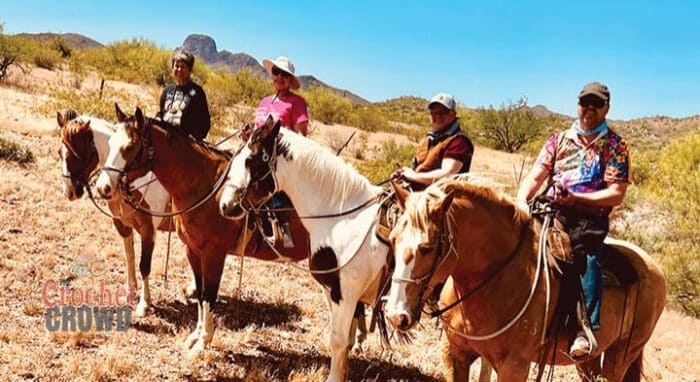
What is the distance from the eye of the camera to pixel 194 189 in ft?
16.2

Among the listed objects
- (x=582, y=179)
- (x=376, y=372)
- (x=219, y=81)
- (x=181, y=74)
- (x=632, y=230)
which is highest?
(x=219, y=81)

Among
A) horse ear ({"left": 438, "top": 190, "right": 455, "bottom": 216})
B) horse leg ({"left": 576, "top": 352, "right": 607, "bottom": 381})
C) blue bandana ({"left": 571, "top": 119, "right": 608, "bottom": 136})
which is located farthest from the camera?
horse leg ({"left": 576, "top": 352, "right": 607, "bottom": 381})

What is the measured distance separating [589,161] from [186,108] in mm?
4124

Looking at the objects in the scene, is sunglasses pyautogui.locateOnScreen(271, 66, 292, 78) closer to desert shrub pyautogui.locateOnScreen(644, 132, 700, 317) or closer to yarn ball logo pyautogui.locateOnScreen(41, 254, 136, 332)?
yarn ball logo pyautogui.locateOnScreen(41, 254, 136, 332)

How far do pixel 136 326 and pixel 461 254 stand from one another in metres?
3.97

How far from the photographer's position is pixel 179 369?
4625 mm

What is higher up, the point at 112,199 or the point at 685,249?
the point at 112,199

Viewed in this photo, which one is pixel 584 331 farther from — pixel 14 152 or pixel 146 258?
pixel 14 152

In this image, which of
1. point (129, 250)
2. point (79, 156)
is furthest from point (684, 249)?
point (79, 156)

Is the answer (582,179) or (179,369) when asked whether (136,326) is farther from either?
(582,179)

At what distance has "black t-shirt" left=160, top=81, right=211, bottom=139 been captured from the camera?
218 inches

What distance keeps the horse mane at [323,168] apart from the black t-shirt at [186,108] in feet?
5.73

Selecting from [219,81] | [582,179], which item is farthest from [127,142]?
[219,81]

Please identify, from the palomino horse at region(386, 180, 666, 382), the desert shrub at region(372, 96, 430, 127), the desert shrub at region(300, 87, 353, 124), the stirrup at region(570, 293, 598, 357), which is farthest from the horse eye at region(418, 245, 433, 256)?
the desert shrub at region(372, 96, 430, 127)
